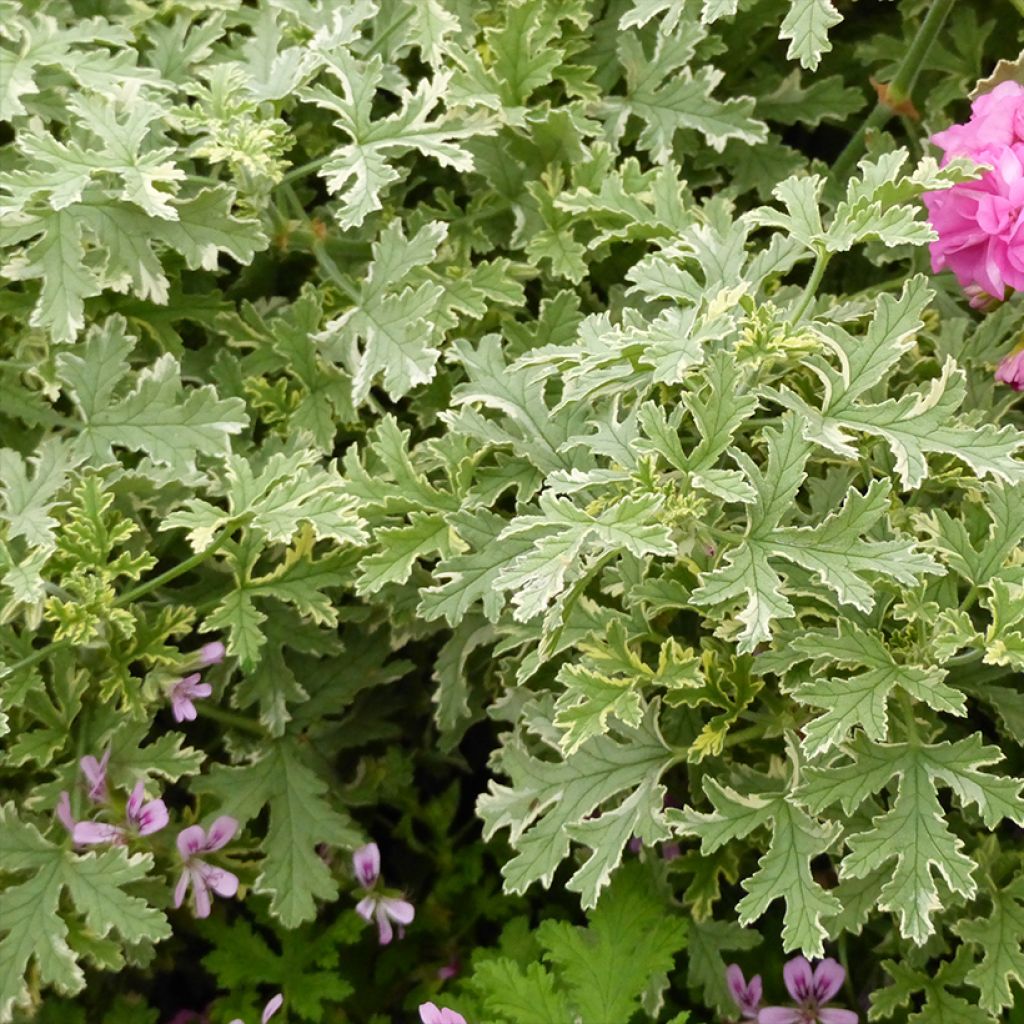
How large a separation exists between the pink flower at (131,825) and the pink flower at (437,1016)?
33 centimetres

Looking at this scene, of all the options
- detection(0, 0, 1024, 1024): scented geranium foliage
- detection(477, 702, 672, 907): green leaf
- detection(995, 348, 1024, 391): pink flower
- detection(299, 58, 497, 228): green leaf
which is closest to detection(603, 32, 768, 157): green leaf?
detection(0, 0, 1024, 1024): scented geranium foliage

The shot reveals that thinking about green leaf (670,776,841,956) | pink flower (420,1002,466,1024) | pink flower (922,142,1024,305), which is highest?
pink flower (922,142,1024,305)

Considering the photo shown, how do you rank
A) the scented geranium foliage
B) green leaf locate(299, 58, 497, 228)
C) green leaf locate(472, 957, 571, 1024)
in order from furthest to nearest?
green leaf locate(299, 58, 497, 228), green leaf locate(472, 957, 571, 1024), the scented geranium foliage

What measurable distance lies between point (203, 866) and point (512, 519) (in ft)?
1.76

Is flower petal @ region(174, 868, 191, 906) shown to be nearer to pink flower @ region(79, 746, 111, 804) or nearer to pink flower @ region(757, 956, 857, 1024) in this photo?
pink flower @ region(79, 746, 111, 804)

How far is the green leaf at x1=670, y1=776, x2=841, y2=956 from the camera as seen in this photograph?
1069 millimetres

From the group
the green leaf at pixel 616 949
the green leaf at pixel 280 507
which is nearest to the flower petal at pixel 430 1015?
the green leaf at pixel 616 949

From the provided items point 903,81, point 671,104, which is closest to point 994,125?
point 903,81

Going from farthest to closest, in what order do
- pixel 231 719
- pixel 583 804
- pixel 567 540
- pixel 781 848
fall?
pixel 231 719, pixel 583 804, pixel 781 848, pixel 567 540

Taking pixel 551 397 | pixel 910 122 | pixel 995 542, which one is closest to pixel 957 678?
pixel 995 542

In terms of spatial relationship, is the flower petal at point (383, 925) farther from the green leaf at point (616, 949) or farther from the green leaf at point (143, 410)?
the green leaf at point (143, 410)

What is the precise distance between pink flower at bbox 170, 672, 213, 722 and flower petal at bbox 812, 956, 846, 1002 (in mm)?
711

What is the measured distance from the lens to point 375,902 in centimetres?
147

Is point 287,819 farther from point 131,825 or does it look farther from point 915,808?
point 915,808
